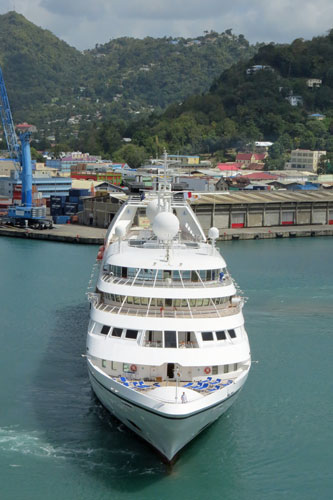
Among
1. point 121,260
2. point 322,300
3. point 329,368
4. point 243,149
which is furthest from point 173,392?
point 243,149

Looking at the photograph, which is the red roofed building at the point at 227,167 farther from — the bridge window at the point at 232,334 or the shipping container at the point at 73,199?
the bridge window at the point at 232,334

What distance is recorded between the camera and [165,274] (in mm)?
23078

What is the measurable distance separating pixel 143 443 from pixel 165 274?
16.8 feet

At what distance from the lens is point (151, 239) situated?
27.8 meters

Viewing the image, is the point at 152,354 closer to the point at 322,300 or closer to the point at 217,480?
the point at 217,480

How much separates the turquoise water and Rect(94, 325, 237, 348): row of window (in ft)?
7.72

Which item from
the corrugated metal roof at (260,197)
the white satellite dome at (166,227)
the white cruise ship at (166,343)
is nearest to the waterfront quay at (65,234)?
the corrugated metal roof at (260,197)

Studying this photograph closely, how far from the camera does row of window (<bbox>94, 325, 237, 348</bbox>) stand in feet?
67.9

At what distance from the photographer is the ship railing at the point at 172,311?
2136cm

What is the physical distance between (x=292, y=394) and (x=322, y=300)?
44.1 ft

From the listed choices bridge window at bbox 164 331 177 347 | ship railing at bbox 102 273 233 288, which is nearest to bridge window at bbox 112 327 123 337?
bridge window at bbox 164 331 177 347

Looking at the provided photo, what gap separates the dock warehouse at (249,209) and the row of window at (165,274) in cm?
3781

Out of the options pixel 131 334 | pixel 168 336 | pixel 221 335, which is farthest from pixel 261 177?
pixel 168 336

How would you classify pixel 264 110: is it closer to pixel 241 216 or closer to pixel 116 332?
pixel 241 216
